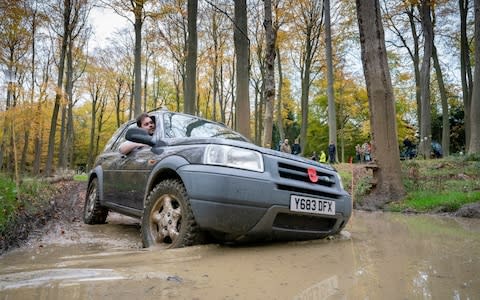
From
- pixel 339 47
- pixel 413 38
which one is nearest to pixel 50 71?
pixel 339 47

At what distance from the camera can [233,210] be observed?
3039mm

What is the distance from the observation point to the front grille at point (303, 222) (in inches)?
130

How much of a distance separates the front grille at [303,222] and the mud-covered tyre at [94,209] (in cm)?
330

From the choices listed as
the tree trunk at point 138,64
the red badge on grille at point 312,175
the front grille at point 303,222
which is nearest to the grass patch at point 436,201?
the front grille at point 303,222

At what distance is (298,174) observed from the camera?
3467 millimetres

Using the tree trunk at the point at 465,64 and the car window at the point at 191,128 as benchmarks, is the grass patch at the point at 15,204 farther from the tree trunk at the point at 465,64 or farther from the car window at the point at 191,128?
the tree trunk at the point at 465,64

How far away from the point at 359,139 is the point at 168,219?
1556 inches

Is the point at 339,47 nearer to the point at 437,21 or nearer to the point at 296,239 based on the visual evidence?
the point at 437,21

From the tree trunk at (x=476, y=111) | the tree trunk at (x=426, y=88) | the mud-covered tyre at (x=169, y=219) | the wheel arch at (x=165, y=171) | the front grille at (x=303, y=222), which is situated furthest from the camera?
the tree trunk at (x=426, y=88)

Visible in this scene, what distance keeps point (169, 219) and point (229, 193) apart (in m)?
0.76

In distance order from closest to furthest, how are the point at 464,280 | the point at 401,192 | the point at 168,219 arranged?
the point at 464,280 < the point at 168,219 < the point at 401,192

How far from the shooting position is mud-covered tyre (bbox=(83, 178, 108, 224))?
18.5ft

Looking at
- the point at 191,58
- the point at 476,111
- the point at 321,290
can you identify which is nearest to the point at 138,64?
the point at 191,58

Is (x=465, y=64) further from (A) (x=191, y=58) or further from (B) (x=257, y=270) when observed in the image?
(B) (x=257, y=270)
